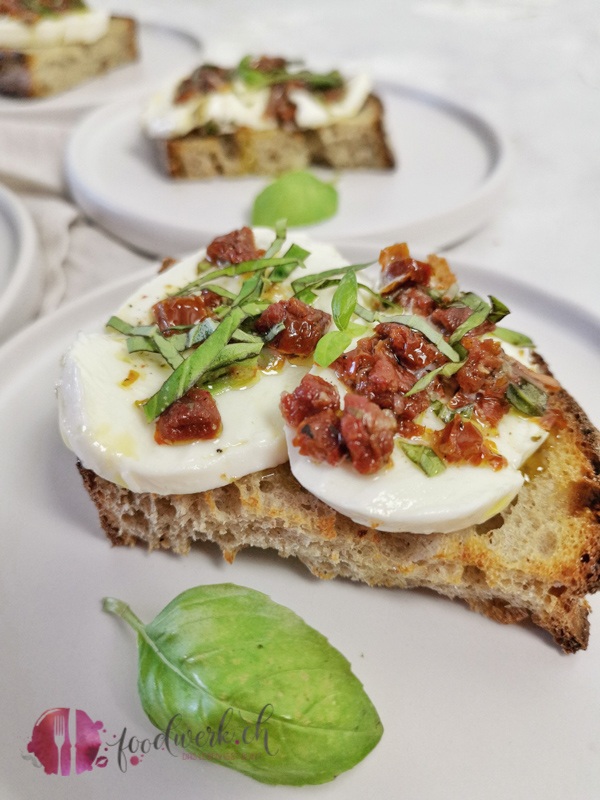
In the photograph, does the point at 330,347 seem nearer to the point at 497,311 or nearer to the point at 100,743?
the point at 497,311

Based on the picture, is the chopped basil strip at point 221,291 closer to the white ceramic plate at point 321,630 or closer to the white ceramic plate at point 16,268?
the white ceramic plate at point 321,630

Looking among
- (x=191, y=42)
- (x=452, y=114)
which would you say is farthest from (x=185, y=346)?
(x=191, y=42)

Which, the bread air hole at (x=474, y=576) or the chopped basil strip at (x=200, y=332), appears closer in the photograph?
the bread air hole at (x=474, y=576)

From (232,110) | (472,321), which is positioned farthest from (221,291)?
(232,110)

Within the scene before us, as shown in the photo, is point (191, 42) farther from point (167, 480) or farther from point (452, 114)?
point (167, 480)

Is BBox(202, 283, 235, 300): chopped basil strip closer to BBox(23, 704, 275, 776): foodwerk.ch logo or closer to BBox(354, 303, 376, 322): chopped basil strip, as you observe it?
BBox(354, 303, 376, 322): chopped basil strip

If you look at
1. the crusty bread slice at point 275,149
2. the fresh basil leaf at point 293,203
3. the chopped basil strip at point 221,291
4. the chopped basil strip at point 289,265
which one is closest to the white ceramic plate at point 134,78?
the crusty bread slice at point 275,149
